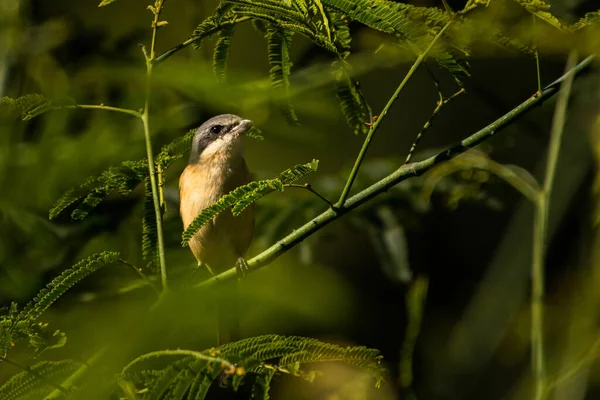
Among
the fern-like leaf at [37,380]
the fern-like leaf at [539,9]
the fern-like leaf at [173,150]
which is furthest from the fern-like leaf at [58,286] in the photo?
the fern-like leaf at [539,9]

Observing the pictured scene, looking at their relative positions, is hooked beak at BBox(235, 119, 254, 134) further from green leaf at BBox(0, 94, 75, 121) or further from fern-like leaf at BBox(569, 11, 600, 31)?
fern-like leaf at BBox(569, 11, 600, 31)

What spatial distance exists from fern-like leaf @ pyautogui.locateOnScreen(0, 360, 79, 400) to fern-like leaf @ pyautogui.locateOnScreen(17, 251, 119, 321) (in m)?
0.14

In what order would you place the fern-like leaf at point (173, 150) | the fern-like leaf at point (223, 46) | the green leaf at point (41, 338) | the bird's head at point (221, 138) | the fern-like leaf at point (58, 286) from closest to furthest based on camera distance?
1. the green leaf at point (41, 338)
2. the fern-like leaf at point (58, 286)
3. the fern-like leaf at point (223, 46)
4. the fern-like leaf at point (173, 150)
5. the bird's head at point (221, 138)

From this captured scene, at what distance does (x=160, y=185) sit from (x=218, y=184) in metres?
1.61

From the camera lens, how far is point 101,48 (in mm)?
3021

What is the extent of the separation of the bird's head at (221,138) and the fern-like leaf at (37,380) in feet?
7.15

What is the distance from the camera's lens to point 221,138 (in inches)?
160

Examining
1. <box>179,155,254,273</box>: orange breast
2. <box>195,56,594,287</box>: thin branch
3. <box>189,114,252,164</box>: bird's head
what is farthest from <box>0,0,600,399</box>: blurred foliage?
<box>189,114,252,164</box>: bird's head

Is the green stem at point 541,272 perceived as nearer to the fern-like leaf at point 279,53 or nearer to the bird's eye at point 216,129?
the fern-like leaf at point 279,53

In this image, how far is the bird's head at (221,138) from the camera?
3869 millimetres

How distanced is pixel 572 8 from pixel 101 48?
2.15m

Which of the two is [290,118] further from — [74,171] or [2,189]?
[2,189]

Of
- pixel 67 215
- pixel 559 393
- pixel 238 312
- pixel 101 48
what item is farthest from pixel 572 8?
pixel 238 312

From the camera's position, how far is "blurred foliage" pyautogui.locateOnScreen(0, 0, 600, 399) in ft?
3.77
